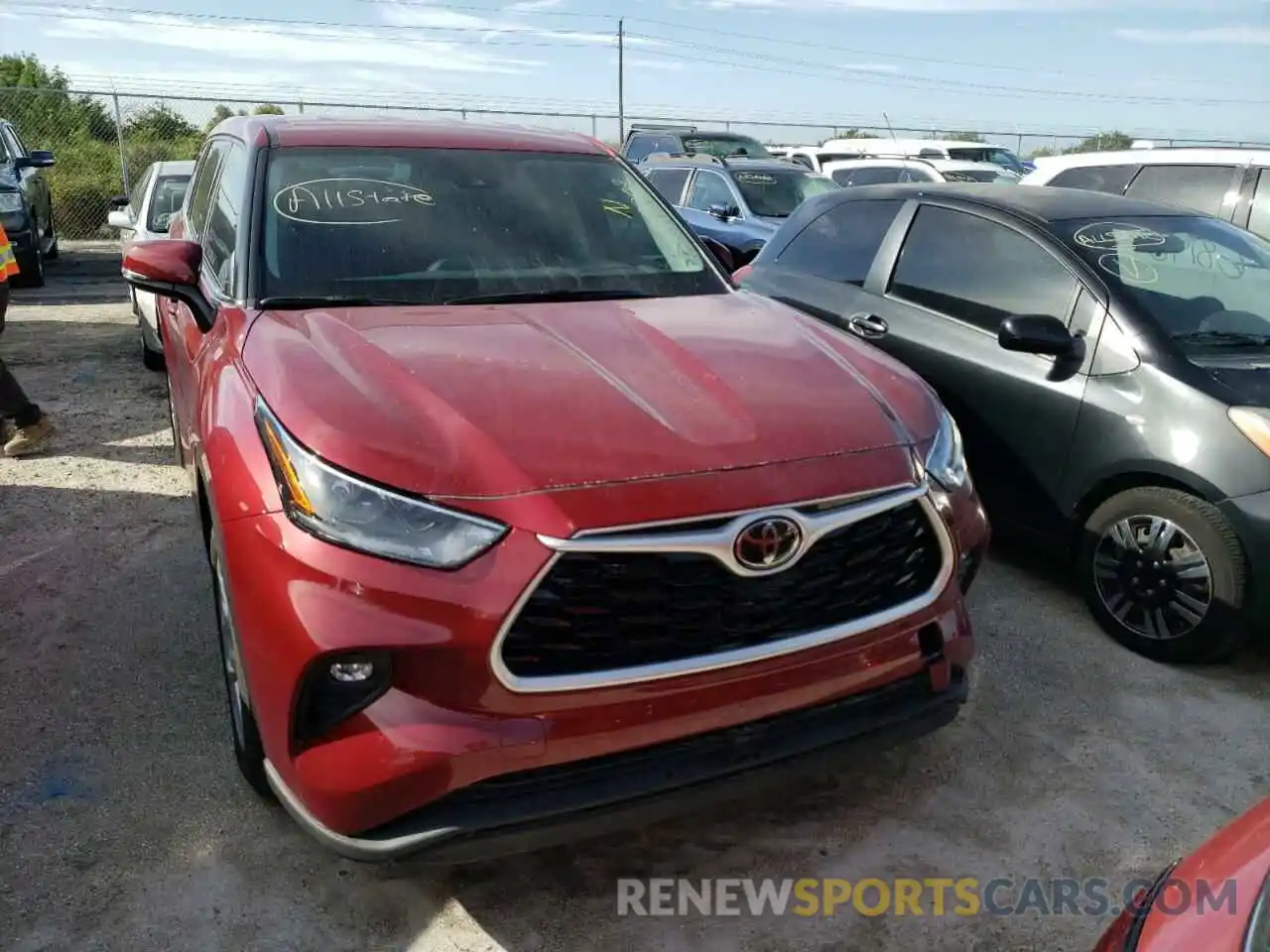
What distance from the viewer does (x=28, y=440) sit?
18.9ft

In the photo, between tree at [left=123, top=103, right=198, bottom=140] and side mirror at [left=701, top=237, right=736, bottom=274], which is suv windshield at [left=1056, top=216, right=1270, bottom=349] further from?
tree at [left=123, top=103, right=198, bottom=140]

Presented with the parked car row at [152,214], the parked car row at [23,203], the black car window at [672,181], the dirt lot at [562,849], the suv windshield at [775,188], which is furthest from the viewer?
the black car window at [672,181]

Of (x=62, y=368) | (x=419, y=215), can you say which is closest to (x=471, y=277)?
(x=419, y=215)

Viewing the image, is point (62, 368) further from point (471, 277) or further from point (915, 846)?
point (915, 846)

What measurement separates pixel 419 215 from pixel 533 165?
0.56 meters

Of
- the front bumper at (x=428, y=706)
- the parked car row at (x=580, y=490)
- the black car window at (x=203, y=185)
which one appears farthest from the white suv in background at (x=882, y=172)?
the front bumper at (x=428, y=706)

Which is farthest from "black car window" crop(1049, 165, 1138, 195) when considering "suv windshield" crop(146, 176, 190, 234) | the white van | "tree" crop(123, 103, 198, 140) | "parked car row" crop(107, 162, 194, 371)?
"tree" crop(123, 103, 198, 140)

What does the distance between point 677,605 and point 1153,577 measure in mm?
2395

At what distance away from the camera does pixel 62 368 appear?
26.0 ft

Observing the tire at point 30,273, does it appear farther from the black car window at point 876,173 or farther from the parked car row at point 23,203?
the black car window at point 876,173

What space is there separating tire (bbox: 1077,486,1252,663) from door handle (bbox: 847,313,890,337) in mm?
1321

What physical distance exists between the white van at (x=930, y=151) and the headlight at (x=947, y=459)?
45.8 feet

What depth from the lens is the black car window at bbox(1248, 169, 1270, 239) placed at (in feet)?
22.0

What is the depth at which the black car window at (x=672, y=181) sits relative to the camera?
1214cm
